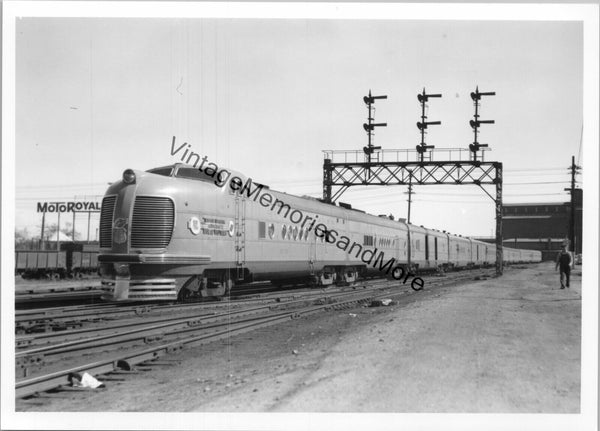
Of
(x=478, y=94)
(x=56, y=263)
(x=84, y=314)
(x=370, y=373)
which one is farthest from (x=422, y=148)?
(x=56, y=263)

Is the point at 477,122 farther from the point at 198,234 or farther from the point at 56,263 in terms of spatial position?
→ the point at 56,263

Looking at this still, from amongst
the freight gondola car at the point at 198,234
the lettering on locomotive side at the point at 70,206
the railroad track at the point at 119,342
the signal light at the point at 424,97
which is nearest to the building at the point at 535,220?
the freight gondola car at the point at 198,234

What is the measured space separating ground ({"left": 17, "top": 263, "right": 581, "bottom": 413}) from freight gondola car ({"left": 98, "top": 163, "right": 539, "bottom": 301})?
310 centimetres

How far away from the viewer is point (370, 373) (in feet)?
24.0

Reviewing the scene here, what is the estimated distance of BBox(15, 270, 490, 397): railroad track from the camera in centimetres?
707

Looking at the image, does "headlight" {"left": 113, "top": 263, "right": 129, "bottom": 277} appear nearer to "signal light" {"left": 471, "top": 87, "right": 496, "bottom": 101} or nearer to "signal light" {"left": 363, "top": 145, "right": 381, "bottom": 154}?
"signal light" {"left": 471, "top": 87, "right": 496, "bottom": 101}

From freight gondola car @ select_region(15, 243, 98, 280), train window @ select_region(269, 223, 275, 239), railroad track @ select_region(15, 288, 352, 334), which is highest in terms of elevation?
train window @ select_region(269, 223, 275, 239)

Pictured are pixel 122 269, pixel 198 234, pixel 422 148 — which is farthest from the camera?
pixel 422 148

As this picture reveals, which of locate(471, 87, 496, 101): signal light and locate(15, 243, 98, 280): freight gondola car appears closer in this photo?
locate(471, 87, 496, 101): signal light

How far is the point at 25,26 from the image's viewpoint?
29.0 feet

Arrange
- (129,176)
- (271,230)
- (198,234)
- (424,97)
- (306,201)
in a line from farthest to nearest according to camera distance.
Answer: (306,201)
(271,230)
(424,97)
(198,234)
(129,176)

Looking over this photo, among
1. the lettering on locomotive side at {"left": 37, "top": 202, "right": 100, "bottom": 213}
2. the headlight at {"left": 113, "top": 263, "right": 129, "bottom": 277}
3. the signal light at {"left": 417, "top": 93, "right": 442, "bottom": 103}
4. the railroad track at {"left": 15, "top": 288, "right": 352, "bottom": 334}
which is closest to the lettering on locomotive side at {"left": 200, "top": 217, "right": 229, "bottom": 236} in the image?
the railroad track at {"left": 15, "top": 288, "right": 352, "bottom": 334}

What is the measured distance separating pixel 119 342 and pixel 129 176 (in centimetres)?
485
